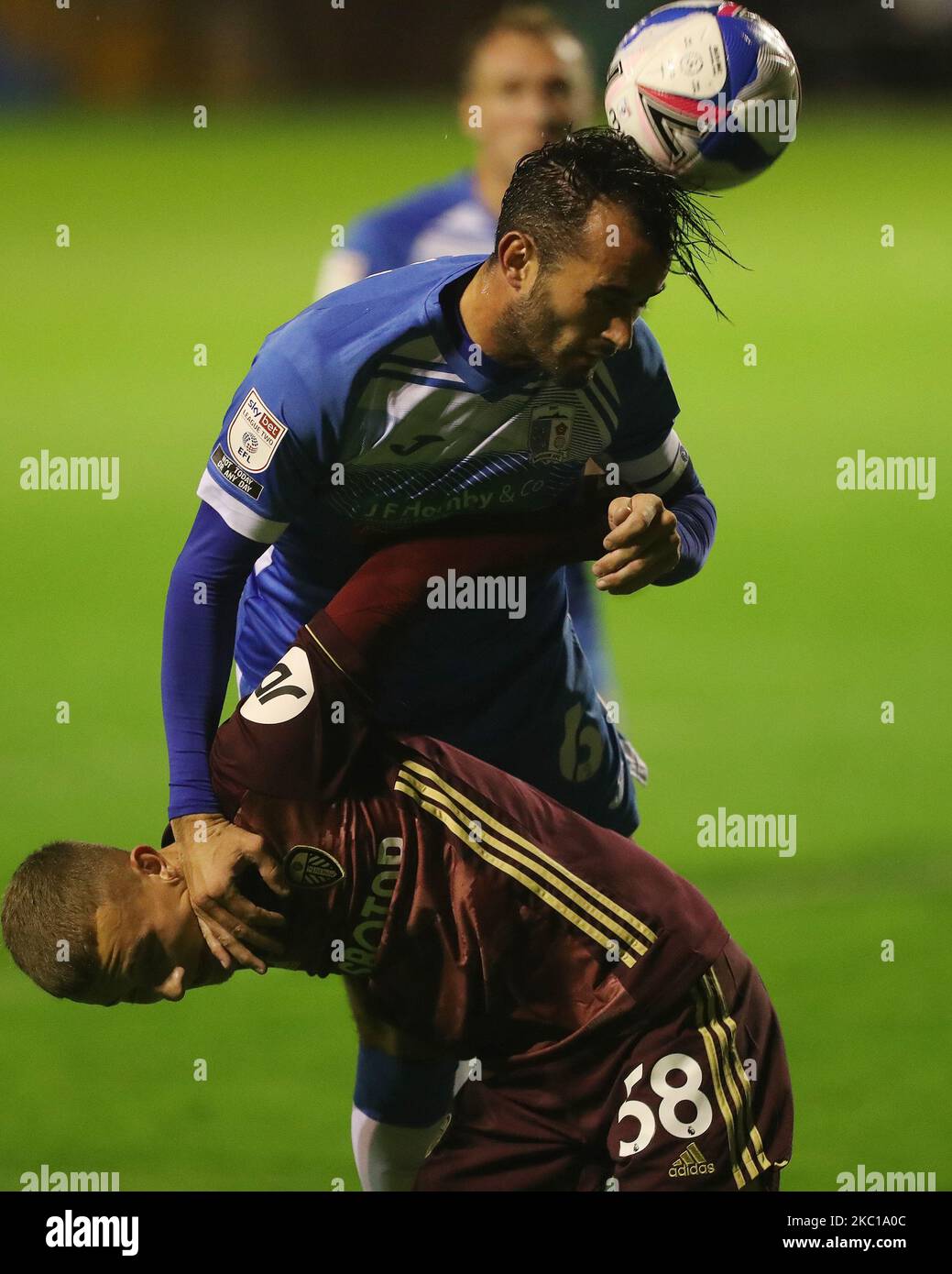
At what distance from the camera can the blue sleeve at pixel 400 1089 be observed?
3.63m

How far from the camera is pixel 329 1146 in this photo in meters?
4.11

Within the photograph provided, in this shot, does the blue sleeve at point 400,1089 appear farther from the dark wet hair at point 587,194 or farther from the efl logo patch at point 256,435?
the dark wet hair at point 587,194

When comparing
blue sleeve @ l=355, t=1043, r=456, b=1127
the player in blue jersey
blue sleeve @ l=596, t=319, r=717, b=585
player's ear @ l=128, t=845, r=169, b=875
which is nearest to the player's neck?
the player in blue jersey

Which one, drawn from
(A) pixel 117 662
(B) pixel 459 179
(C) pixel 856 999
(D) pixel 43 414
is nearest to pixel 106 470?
(D) pixel 43 414

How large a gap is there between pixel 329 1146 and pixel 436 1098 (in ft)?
1.69

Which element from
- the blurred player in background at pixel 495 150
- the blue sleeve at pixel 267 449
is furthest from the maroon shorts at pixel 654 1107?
the blurred player in background at pixel 495 150

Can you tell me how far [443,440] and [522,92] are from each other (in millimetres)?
1986

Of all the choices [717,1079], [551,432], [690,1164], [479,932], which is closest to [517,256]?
[551,432]

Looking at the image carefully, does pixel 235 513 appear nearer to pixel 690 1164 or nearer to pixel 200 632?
pixel 200 632

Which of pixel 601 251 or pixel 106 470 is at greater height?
pixel 106 470

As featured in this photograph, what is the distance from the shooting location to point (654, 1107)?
2787 millimetres

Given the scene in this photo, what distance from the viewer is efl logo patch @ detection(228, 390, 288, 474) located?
298 cm

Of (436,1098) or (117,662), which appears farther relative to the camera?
(117,662)

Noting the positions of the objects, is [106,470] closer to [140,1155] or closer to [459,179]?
[459,179]
